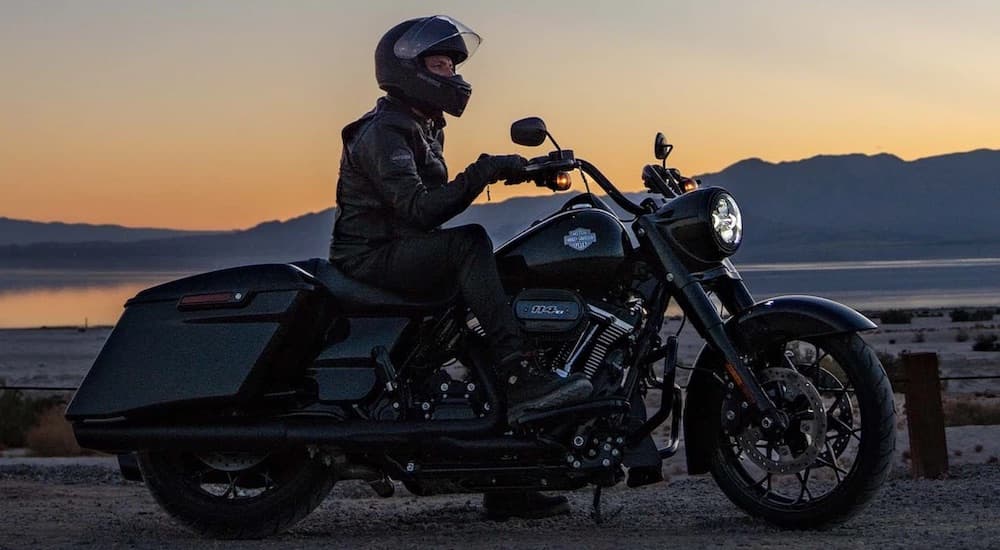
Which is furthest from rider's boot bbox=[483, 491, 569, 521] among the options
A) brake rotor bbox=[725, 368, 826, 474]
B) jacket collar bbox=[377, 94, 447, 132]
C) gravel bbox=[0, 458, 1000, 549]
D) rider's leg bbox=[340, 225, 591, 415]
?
jacket collar bbox=[377, 94, 447, 132]

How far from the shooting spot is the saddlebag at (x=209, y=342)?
7.08m

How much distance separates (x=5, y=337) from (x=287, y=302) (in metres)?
56.9

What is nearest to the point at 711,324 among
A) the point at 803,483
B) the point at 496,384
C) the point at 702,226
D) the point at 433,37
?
the point at 702,226

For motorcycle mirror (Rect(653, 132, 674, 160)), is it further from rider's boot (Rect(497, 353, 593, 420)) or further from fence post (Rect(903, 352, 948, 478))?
fence post (Rect(903, 352, 948, 478))

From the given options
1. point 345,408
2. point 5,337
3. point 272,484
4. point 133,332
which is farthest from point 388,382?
point 5,337

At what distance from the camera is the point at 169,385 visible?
721 centimetres

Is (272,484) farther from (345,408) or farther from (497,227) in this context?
(497,227)

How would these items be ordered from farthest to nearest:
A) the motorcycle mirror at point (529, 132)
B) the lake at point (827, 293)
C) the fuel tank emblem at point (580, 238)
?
the lake at point (827, 293) → the fuel tank emblem at point (580, 238) → the motorcycle mirror at point (529, 132)

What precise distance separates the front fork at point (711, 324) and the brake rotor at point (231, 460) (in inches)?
82.3

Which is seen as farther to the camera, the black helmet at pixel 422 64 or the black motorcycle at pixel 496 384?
the black helmet at pixel 422 64

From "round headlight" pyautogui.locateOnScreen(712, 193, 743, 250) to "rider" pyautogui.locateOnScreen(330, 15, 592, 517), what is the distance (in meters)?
0.89

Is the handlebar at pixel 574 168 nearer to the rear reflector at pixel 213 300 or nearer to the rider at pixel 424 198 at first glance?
the rider at pixel 424 198

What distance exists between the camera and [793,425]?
668 centimetres

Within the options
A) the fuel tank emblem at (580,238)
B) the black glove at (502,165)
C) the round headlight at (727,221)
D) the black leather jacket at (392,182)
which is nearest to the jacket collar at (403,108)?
the black leather jacket at (392,182)
